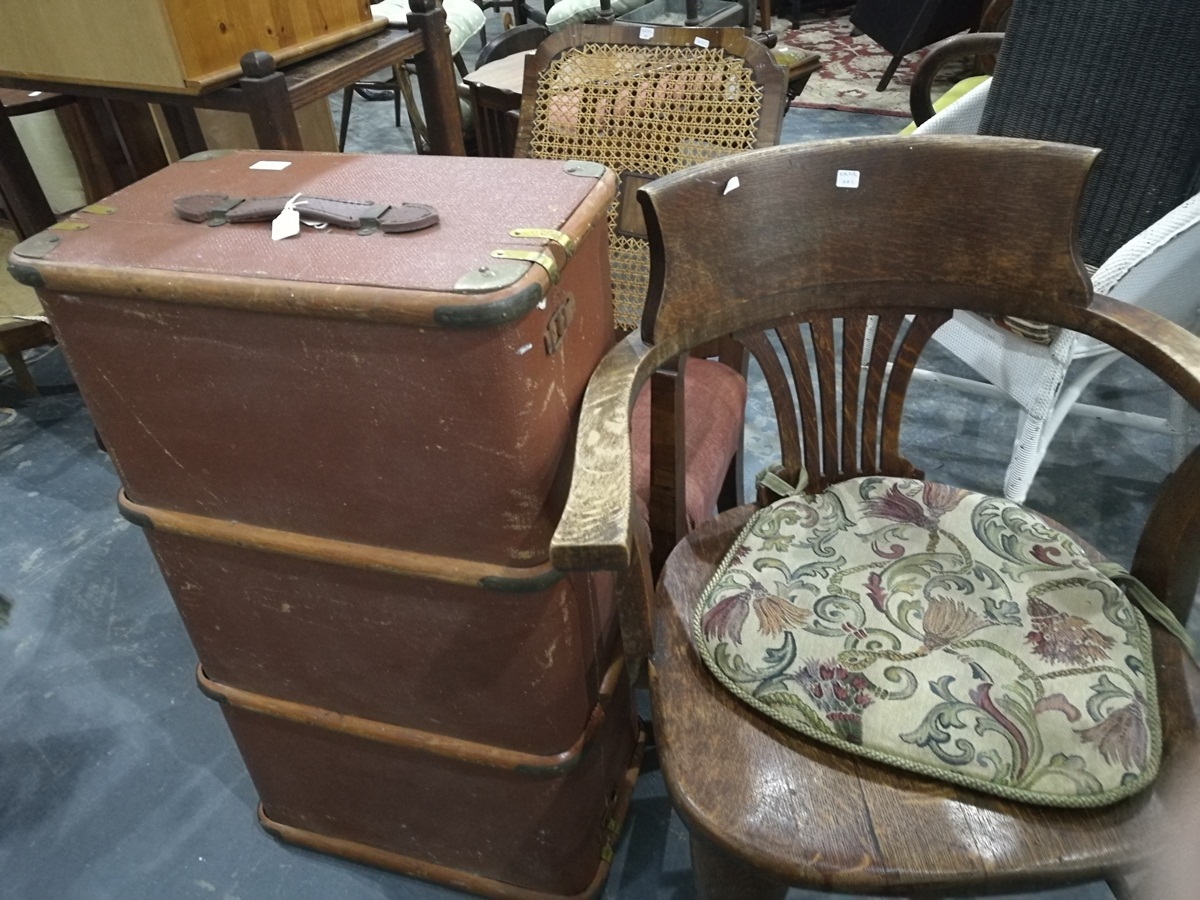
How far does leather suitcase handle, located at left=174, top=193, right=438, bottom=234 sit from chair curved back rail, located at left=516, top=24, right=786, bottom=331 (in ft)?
2.37

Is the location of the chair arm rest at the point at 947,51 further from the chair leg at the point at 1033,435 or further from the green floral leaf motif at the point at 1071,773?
the green floral leaf motif at the point at 1071,773

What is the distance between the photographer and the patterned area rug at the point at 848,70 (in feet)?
13.4

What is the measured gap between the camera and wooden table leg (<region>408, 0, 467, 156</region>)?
1529mm

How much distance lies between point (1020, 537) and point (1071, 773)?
0.30 meters

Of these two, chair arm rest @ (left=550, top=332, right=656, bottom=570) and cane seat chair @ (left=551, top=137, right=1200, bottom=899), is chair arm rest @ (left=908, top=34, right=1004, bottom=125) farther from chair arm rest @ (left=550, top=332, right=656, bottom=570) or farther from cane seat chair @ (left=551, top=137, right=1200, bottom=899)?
chair arm rest @ (left=550, top=332, right=656, bottom=570)

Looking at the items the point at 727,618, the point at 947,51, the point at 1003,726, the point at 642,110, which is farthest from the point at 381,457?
the point at 947,51

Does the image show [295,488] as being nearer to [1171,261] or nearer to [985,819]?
[985,819]

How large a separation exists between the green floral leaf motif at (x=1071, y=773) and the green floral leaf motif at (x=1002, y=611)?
15 centimetres

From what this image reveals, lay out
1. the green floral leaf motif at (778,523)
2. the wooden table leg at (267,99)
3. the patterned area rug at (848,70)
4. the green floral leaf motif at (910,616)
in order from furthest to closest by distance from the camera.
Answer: the patterned area rug at (848,70) < the wooden table leg at (267,99) < the green floral leaf motif at (778,523) < the green floral leaf motif at (910,616)

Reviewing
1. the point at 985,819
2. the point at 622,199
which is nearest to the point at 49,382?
the point at 622,199

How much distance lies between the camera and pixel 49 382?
238 cm

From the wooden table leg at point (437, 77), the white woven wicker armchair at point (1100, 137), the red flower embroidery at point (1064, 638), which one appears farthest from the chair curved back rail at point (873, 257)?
the wooden table leg at point (437, 77)

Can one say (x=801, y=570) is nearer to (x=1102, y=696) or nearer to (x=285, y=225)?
(x=1102, y=696)

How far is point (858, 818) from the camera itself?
0.72 meters
